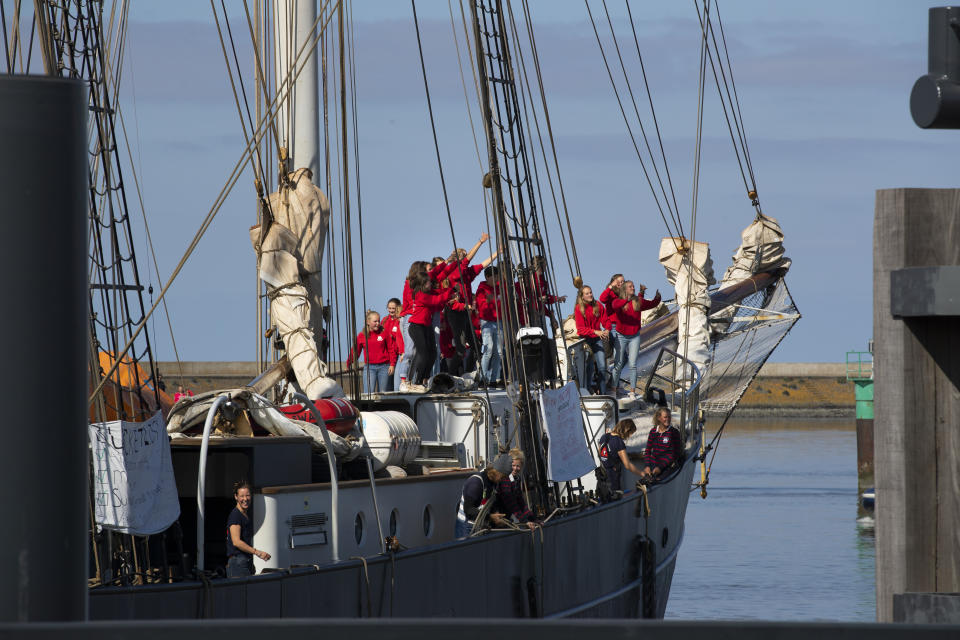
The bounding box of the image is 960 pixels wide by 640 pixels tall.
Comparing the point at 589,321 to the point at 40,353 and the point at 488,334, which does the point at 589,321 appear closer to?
the point at 488,334

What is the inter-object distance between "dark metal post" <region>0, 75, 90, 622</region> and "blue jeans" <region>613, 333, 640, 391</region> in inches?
650

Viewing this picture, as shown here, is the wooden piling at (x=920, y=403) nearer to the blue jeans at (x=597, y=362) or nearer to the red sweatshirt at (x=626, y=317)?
the blue jeans at (x=597, y=362)

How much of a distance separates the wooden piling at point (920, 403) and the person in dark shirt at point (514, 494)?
29.7 feet

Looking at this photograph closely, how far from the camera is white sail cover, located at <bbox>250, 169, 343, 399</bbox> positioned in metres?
12.4

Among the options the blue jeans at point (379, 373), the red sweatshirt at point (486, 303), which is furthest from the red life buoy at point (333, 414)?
the blue jeans at point (379, 373)

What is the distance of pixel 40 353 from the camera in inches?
106

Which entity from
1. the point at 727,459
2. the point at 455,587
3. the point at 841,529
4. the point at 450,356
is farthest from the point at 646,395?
the point at 727,459

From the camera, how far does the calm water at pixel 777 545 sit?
24.1 m

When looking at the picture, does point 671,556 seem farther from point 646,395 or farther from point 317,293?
point 317,293

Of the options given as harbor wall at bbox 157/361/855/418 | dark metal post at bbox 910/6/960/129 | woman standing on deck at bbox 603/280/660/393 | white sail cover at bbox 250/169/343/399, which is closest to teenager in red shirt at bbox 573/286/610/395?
woman standing on deck at bbox 603/280/660/393

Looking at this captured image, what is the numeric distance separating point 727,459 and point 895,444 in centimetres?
5423

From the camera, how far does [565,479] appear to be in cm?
1383

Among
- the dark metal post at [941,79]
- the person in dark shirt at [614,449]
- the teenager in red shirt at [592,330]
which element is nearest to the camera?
the dark metal post at [941,79]

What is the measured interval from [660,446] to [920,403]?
1341 cm
